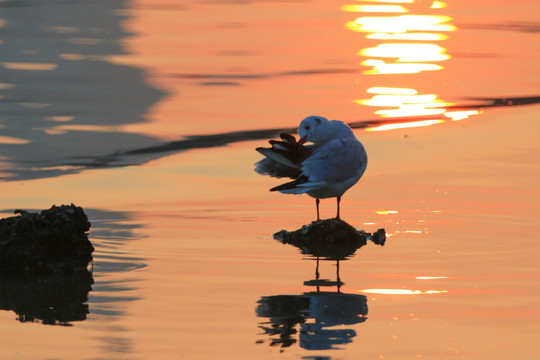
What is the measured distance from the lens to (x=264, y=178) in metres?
10.6

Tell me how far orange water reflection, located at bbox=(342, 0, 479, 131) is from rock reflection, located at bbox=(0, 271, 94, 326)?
213 inches

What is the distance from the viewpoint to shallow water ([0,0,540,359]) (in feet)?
21.2

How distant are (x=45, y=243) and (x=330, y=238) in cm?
202

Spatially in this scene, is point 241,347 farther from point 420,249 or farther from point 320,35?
point 320,35

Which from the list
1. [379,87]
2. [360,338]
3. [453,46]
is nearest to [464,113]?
[379,87]

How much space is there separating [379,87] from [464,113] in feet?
4.28

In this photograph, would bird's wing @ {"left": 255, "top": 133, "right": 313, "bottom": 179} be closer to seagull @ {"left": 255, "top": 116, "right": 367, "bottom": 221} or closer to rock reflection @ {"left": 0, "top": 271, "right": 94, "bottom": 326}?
seagull @ {"left": 255, "top": 116, "right": 367, "bottom": 221}

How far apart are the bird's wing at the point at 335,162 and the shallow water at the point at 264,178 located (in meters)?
0.45

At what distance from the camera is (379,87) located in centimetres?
1398

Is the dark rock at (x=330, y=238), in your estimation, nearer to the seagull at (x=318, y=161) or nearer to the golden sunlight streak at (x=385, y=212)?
the seagull at (x=318, y=161)

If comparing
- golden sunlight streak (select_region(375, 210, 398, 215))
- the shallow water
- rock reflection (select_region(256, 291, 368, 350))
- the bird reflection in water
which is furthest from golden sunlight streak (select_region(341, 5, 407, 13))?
rock reflection (select_region(256, 291, 368, 350))

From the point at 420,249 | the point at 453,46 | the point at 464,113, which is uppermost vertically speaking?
the point at 453,46

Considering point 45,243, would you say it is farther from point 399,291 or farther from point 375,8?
point 375,8

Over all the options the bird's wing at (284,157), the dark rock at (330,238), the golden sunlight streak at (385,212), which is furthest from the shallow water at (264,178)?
the bird's wing at (284,157)
